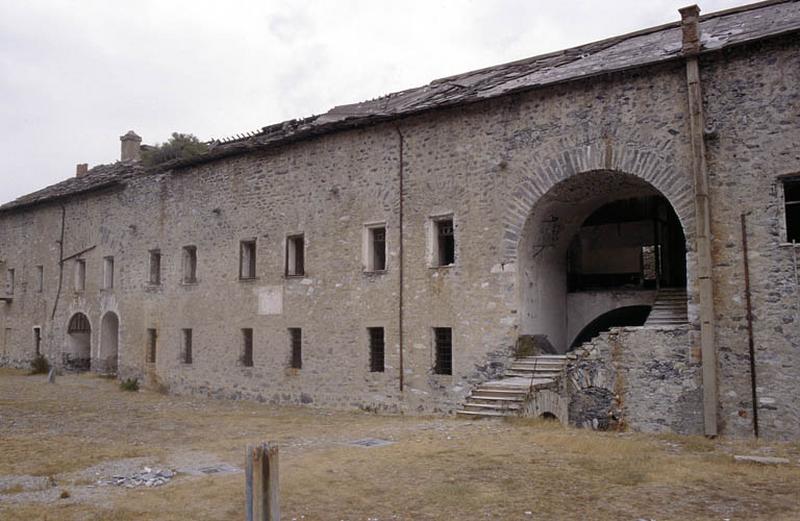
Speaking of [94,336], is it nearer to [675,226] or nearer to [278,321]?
[278,321]

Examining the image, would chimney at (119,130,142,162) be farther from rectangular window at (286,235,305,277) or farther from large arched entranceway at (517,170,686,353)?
large arched entranceway at (517,170,686,353)

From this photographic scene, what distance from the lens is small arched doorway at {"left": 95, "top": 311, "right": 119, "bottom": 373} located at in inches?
942

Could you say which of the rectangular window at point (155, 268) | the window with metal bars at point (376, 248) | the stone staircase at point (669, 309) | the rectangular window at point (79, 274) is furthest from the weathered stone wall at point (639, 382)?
the rectangular window at point (79, 274)

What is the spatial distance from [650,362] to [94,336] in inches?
745

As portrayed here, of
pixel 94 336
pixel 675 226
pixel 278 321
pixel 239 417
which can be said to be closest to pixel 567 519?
pixel 239 417

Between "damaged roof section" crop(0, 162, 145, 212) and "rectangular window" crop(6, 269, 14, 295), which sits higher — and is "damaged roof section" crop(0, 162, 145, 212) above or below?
above

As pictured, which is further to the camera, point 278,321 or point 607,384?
point 278,321

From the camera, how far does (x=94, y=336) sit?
24.0 meters

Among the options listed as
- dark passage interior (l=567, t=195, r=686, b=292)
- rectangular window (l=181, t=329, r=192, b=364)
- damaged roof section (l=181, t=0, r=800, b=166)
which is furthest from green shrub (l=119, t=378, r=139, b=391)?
dark passage interior (l=567, t=195, r=686, b=292)

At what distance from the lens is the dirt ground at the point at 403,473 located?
22.8ft

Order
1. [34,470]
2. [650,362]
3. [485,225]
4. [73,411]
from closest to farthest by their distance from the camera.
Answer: [34,470] → [650,362] → [485,225] → [73,411]

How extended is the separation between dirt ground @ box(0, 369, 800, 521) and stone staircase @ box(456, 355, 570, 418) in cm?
33

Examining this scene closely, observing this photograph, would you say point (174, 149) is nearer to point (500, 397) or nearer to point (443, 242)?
point (443, 242)

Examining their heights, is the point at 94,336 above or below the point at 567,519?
above
